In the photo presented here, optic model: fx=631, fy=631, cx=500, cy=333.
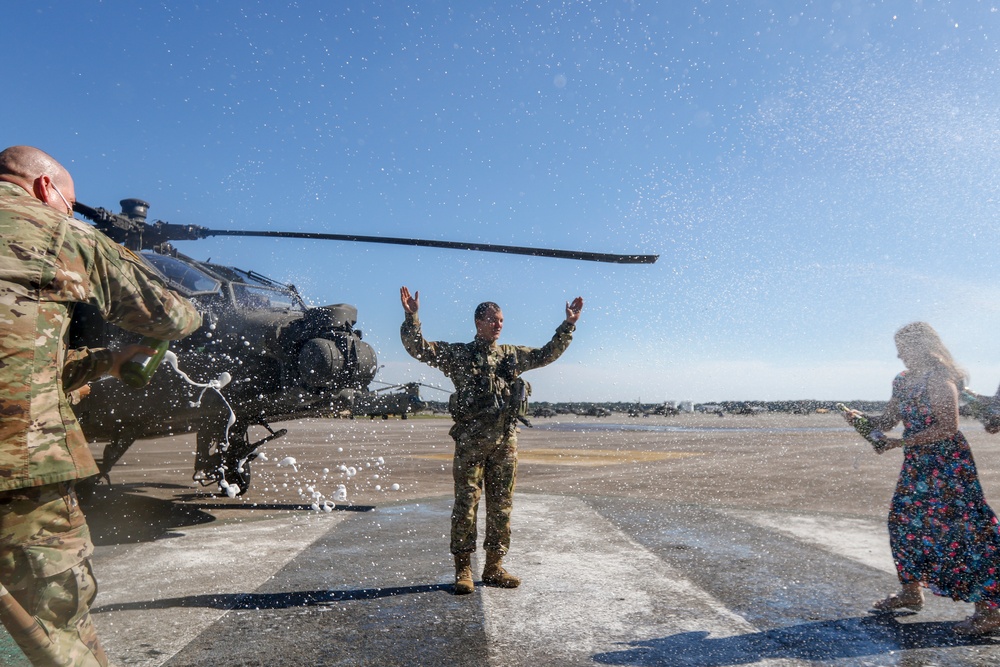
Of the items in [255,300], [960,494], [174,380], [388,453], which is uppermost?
[255,300]

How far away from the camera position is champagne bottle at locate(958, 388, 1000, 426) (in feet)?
11.1

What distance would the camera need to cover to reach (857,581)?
420 centimetres

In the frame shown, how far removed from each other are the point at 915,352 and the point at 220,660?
4.02 meters

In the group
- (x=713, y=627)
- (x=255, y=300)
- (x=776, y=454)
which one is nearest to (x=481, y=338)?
(x=713, y=627)

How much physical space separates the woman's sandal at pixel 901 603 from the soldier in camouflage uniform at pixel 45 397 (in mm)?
3822

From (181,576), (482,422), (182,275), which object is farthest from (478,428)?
(182,275)

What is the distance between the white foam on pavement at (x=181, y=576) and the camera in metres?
3.12

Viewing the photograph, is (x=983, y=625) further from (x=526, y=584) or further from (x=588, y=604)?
(x=526, y=584)

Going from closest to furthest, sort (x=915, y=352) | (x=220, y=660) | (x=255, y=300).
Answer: (x=220, y=660), (x=915, y=352), (x=255, y=300)

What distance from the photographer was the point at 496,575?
4004mm

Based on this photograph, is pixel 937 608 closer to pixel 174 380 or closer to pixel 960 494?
pixel 960 494

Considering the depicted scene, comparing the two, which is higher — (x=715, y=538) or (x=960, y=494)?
(x=960, y=494)

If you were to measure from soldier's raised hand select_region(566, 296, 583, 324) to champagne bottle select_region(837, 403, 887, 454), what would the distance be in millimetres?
1843

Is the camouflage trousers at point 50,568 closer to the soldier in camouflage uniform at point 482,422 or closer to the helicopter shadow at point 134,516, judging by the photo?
the soldier in camouflage uniform at point 482,422
